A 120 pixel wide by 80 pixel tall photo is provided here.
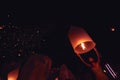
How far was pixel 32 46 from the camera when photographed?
308 centimetres

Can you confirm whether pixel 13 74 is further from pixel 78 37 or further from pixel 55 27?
pixel 55 27

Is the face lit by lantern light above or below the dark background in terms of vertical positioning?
above

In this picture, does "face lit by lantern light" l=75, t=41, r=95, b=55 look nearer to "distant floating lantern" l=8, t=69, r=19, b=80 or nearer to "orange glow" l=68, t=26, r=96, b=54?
"orange glow" l=68, t=26, r=96, b=54

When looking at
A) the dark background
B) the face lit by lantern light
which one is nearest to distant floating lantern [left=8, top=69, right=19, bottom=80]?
the face lit by lantern light

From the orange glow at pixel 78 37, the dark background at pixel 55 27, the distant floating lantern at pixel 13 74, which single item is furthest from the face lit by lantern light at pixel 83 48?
the dark background at pixel 55 27

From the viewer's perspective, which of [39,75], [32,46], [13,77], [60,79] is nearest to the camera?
[39,75]

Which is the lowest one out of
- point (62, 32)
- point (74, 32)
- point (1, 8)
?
point (62, 32)

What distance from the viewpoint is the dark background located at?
3.08 m

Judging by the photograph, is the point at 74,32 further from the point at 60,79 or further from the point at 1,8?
the point at 1,8

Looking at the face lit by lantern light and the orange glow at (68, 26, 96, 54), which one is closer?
the orange glow at (68, 26, 96, 54)

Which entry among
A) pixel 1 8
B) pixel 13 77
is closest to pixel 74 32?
pixel 13 77

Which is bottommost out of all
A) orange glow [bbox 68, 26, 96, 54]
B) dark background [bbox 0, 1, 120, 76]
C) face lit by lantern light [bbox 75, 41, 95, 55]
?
dark background [bbox 0, 1, 120, 76]

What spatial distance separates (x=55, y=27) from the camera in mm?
3150

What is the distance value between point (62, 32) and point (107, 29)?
2.32 feet
